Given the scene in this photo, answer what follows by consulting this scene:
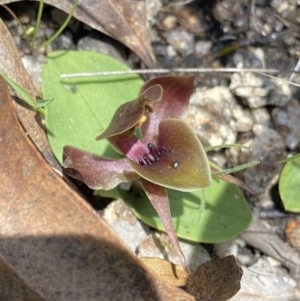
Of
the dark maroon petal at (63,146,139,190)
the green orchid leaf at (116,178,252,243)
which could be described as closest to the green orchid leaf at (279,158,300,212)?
the green orchid leaf at (116,178,252,243)

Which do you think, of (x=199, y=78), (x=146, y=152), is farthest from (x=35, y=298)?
(x=199, y=78)

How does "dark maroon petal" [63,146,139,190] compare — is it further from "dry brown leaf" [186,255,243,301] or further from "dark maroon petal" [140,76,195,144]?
"dry brown leaf" [186,255,243,301]

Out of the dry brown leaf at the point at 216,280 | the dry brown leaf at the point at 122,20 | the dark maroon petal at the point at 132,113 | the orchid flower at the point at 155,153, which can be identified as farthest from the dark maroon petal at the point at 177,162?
the dry brown leaf at the point at 122,20

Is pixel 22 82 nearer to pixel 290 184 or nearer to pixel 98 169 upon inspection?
pixel 98 169

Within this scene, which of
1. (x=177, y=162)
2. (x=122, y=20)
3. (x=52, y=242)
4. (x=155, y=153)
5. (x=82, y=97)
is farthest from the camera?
(x=122, y=20)

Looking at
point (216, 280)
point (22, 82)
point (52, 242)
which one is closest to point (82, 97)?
point (22, 82)

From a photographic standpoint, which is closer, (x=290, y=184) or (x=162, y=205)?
(x=162, y=205)
